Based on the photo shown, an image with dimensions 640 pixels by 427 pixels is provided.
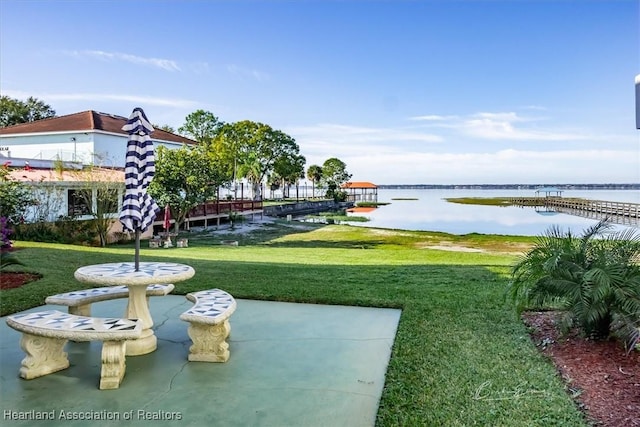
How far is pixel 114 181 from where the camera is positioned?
17641mm

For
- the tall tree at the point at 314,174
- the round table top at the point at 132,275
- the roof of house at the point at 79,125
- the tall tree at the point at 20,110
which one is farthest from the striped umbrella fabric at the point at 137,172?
the tall tree at the point at 314,174

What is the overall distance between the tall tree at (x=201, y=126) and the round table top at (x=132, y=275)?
46102 millimetres

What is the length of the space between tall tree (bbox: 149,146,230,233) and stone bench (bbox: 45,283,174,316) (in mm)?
15277

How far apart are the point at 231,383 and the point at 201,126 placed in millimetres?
48532

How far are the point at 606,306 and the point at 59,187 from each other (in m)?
18.5

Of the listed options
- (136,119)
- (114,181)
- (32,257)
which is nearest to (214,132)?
(114,181)

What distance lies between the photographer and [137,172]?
13.3 feet

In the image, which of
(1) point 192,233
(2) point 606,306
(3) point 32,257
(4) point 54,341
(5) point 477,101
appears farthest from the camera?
(5) point 477,101

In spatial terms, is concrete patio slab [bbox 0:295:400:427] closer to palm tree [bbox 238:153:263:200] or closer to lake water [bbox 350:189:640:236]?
lake water [bbox 350:189:640:236]

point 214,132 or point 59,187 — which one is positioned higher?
point 214,132

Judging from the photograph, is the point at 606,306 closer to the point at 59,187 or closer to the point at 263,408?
the point at 263,408

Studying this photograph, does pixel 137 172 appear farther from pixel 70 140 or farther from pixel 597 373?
pixel 70 140

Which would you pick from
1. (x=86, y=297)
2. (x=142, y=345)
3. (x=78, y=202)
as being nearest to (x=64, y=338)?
(x=142, y=345)

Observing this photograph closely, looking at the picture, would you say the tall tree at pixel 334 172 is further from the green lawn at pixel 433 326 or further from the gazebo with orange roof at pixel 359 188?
the green lawn at pixel 433 326
